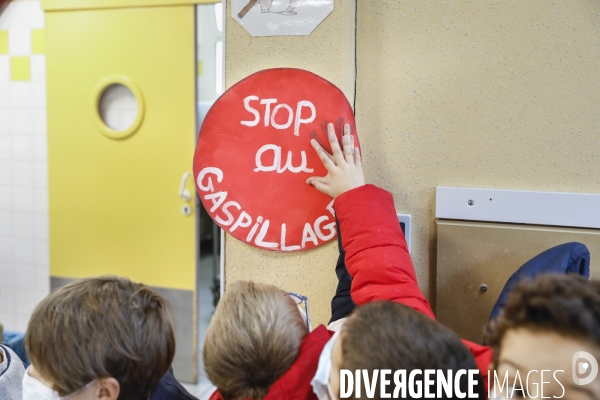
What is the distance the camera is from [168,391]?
1.01 meters

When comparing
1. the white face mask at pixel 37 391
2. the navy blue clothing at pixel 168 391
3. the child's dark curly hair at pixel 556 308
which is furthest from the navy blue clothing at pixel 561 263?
the white face mask at pixel 37 391

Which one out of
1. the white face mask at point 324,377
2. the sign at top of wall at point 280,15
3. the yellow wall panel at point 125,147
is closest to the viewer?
the white face mask at point 324,377

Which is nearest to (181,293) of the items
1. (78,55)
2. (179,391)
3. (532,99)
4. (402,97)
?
(78,55)

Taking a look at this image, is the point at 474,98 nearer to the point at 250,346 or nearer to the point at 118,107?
the point at 250,346

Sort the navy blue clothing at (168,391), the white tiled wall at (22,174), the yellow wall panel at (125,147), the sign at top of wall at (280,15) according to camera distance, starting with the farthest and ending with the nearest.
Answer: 1. the white tiled wall at (22,174)
2. the yellow wall panel at (125,147)
3. the sign at top of wall at (280,15)
4. the navy blue clothing at (168,391)

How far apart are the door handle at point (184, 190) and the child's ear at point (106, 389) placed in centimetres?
172

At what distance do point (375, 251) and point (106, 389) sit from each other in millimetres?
539

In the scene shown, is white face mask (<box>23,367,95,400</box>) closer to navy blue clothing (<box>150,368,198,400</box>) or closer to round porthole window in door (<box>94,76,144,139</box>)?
navy blue clothing (<box>150,368,198,400</box>)

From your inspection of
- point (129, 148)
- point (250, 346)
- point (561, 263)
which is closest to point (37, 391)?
point (250, 346)

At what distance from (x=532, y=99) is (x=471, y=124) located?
13cm

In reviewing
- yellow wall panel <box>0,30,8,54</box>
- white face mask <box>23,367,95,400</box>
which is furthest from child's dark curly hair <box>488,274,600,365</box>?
yellow wall panel <box>0,30,8,54</box>

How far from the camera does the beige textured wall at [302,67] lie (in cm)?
115

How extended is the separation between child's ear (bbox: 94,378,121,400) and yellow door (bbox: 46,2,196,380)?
1.73m

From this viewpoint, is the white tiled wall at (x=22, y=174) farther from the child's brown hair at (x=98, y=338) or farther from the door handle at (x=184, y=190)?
the child's brown hair at (x=98, y=338)
